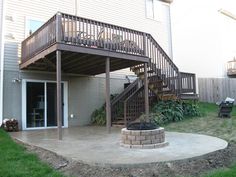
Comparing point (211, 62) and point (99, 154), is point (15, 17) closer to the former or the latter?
point (99, 154)

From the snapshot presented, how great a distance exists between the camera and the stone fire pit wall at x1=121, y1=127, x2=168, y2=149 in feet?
21.3

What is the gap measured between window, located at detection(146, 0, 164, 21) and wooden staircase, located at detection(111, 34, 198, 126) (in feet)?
18.2

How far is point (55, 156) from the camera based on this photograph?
5871 millimetres

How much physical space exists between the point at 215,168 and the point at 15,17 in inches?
380

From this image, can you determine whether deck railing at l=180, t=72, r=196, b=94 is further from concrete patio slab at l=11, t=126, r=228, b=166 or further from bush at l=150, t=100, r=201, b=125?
concrete patio slab at l=11, t=126, r=228, b=166

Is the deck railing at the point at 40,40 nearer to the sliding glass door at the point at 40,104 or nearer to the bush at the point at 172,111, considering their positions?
the sliding glass door at the point at 40,104

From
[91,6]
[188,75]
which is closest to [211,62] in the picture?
[188,75]

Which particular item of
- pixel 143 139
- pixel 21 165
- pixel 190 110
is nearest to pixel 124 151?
pixel 143 139

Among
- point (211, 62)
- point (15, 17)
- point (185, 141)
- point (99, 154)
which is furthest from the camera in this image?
point (211, 62)

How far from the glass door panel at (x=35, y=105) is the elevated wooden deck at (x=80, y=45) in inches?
33.8

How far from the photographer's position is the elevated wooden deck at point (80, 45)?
8.66m

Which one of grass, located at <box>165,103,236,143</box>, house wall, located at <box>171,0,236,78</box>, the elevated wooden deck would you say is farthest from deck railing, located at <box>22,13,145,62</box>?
house wall, located at <box>171,0,236,78</box>

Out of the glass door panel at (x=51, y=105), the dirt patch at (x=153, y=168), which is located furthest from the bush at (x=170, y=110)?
the dirt patch at (x=153, y=168)

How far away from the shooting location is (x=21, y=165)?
17.5 ft
